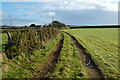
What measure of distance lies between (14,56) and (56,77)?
12.0ft

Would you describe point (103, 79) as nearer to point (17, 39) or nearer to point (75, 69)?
point (75, 69)

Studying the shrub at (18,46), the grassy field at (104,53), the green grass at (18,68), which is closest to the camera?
the green grass at (18,68)

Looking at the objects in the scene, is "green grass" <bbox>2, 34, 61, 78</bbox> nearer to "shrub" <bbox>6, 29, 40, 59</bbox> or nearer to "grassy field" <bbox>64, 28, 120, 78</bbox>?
"shrub" <bbox>6, 29, 40, 59</bbox>

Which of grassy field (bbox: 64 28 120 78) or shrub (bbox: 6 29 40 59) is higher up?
shrub (bbox: 6 29 40 59)

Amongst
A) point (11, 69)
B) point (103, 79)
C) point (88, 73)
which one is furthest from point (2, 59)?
point (103, 79)

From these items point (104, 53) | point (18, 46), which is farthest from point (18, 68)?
point (104, 53)

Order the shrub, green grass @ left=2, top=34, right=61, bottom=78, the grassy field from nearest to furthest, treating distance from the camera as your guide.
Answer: green grass @ left=2, top=34, right=61, bottom=78, the grassy field, the shrub

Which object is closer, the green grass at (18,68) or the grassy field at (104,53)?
the green grass at (18,68)

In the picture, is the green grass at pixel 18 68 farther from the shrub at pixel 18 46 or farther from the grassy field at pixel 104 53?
the grassy field at pixel 104 53

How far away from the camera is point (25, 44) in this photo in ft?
32.1

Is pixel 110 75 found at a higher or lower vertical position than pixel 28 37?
lower

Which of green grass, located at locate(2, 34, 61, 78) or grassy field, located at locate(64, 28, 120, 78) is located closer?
green grass, located at locate(2, 34, 61, 78)

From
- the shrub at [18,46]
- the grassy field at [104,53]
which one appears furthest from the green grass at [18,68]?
the grassy field at [104,53]

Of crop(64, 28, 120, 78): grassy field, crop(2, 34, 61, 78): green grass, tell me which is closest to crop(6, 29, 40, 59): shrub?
crop(2, 34, 61, 78): green grass
